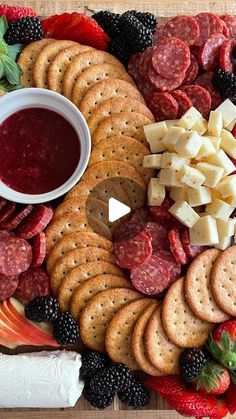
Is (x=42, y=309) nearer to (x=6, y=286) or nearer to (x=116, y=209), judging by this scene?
(x=6, y=286)

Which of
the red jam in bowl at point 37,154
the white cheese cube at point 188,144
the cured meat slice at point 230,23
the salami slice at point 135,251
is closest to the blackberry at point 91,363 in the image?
the salami slice at point 135,251

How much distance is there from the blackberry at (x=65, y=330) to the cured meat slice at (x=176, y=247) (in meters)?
0.35

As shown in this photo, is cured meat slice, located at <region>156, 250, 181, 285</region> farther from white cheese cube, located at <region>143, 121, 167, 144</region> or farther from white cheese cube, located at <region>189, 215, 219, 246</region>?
white cheese cube, located at <region>143, 121, 167, 144</region>

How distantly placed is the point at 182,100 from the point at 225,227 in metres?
0.41

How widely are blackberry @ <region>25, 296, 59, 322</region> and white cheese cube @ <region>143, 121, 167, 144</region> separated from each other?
0.56 meters

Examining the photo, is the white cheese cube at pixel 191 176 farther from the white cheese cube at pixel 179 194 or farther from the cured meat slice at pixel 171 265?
the cured meat slice at pixel 171 265

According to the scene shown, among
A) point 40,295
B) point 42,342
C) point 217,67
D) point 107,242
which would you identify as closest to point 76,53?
point 217,67

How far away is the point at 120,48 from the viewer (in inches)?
85.0

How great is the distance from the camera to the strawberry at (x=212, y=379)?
77.1 inches

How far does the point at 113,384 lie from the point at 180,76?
94 cm

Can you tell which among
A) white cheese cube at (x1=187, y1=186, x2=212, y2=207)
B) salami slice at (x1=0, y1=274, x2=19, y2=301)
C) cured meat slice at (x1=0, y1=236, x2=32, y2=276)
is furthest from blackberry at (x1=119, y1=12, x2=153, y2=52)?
salami slice at (x1=0, y1=274, x2=19, y2=301)

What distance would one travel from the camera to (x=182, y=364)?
1.98 meters

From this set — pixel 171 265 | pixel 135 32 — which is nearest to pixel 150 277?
pixel 171 265

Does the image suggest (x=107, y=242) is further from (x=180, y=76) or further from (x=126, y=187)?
(x=180, y=76)
